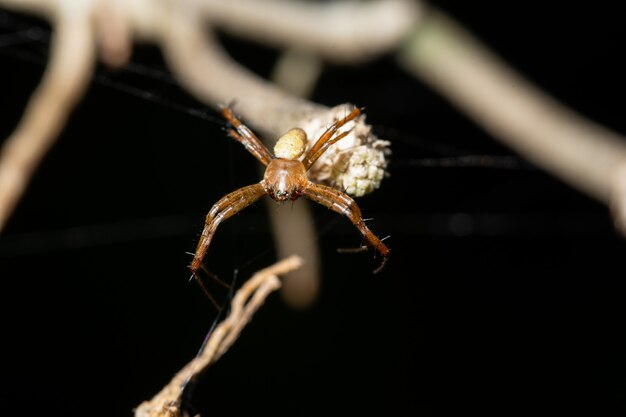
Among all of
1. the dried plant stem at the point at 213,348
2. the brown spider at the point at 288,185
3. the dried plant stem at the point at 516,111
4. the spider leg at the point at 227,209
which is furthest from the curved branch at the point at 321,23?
the dried plant stem at the point at 213,348

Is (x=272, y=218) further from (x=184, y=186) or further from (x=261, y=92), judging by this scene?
(x=261, y=92)

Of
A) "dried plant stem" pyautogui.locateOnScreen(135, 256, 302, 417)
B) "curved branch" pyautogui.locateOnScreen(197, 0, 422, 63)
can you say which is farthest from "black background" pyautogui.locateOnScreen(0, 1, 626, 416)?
"dried plant stem" pyautogui.locateOnScreen(135, 256, 302, 417)

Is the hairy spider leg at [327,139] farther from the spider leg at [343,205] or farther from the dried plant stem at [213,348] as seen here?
the dried plant stem at [213,348]

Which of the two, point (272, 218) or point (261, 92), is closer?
point (261, 92)

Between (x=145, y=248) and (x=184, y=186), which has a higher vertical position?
(x=184, y=186)

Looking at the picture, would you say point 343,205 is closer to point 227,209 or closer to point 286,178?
point 286,178

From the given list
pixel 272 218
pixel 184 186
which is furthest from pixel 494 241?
Answer: pixel 184 186

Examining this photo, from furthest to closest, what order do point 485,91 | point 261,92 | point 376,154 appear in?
point 485,91 → point 261,92 → point 376,154

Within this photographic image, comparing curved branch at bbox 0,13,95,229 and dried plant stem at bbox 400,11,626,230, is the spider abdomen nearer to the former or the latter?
curved branch at bbox 0,13,95,229
